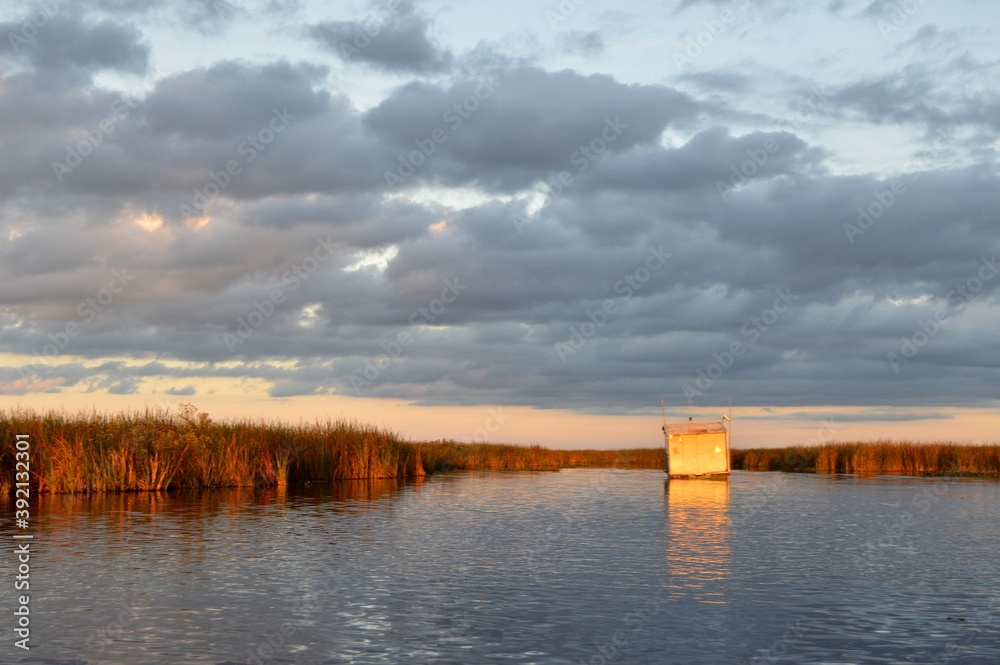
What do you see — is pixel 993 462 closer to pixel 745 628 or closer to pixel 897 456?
pixel 897 456

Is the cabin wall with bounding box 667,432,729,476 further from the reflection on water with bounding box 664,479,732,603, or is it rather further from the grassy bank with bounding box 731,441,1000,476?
the grassy bank with bounding box 731,441,1000,476

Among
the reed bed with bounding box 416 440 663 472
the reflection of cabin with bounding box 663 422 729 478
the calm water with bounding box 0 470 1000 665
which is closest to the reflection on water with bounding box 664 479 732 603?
the calm water with bounding box 0 470 1000 665

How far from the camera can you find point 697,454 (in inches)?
1826

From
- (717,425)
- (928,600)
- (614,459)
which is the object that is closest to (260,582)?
(928,600)

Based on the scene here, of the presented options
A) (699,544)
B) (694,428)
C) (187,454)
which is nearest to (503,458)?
(694,428)

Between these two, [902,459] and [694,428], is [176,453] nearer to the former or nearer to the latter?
[694,428]

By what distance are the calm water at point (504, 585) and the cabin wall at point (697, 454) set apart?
769 inches

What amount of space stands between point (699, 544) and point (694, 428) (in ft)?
95.3

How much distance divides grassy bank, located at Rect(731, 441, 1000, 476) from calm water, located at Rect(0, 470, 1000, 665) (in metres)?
30.4

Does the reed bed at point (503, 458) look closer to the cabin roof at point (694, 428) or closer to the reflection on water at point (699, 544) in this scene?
the cabin roof at point (694, 428)

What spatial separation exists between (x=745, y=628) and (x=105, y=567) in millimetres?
10333

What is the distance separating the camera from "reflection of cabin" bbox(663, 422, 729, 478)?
4609 centimetres

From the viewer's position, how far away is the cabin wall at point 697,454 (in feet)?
152

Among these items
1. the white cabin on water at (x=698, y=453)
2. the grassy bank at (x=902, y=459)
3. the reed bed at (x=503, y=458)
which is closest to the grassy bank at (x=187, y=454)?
the reed bed at (x=503, y=458)
